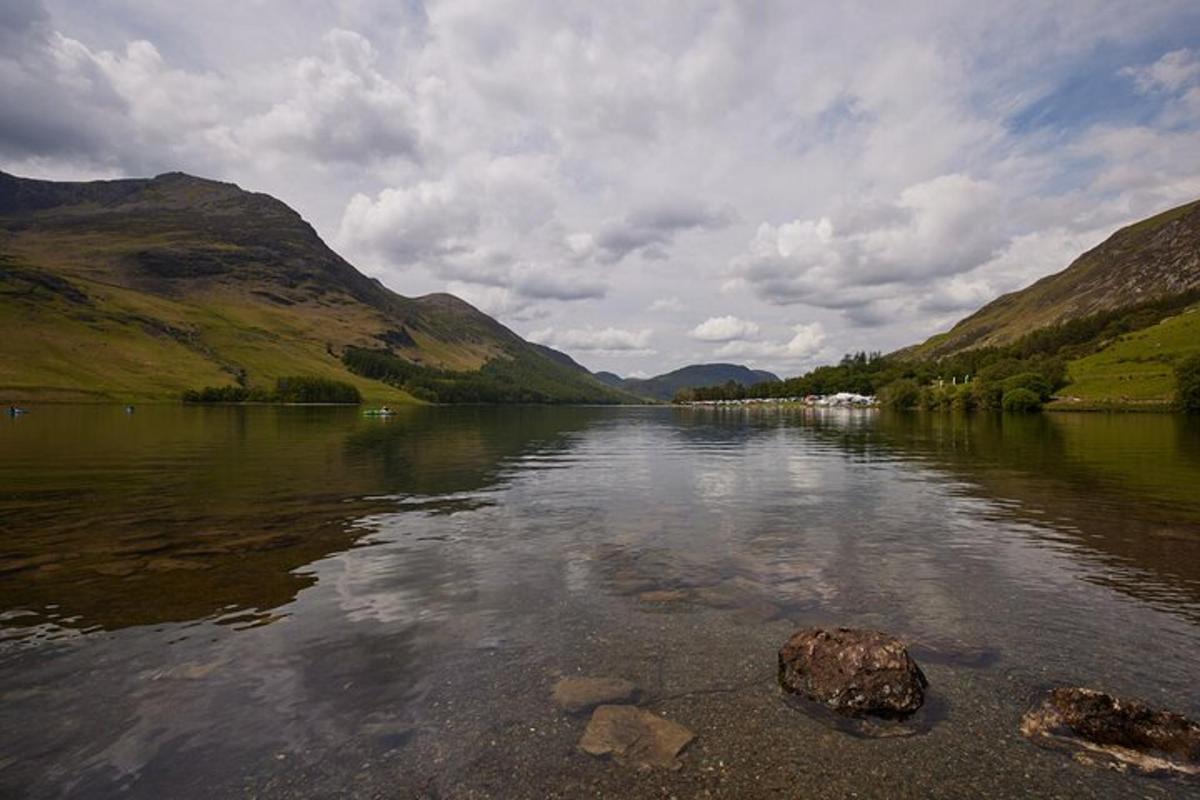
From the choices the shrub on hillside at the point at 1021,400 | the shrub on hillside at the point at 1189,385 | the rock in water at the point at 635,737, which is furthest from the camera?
the shrub on hillside at the point at 1021,400

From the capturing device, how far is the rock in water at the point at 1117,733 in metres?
10.9

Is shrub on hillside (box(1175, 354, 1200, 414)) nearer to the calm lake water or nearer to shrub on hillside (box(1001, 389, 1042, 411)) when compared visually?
shrub on hillside (box(1001, 389, 1042, 411))

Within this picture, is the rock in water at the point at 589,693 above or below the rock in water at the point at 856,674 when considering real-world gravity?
below

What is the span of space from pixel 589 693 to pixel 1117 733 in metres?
10.0

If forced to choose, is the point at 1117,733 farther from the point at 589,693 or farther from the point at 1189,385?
the point at 1189,385

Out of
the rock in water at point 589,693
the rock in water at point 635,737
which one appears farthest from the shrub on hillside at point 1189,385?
the rock in water at point 635,737

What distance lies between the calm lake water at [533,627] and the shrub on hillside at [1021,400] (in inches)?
6548

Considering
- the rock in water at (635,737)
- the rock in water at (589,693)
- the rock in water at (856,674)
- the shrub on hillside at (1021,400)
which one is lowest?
the rock in water at (635,737)

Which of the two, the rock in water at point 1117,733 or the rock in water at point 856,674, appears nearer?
the rock in water at point 1117,733

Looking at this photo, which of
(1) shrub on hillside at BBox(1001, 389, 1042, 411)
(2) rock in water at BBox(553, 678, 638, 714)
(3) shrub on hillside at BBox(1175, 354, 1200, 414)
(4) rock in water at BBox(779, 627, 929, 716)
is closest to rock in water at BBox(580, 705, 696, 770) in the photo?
(2) rock in water at BBox(553, 678, 638, 714)

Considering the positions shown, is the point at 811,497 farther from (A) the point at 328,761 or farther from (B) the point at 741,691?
(A) the point at 328,761

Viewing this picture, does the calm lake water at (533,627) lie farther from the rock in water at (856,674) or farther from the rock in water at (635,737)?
the rock in water at (856,674)

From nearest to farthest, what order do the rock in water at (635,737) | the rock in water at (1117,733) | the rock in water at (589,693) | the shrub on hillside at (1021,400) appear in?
the rock in water at (1117,733) < the rock in water at (635,737) < the rock in water at (589,693) < the shrub on hillside at (1021,400)

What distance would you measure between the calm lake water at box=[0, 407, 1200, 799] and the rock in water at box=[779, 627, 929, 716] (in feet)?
2.17
